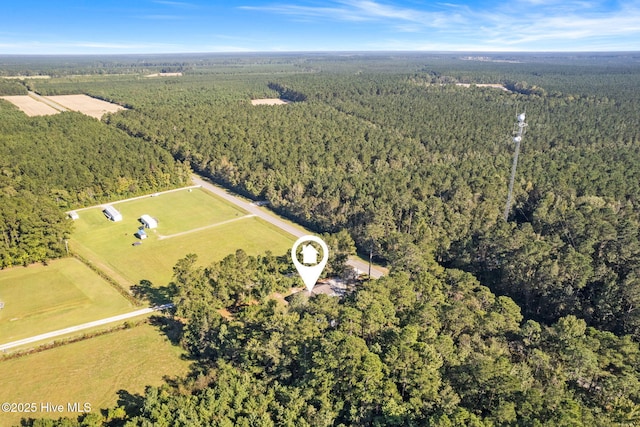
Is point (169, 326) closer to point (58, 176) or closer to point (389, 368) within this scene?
point (389, 368)

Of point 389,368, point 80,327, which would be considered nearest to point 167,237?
point 80,327

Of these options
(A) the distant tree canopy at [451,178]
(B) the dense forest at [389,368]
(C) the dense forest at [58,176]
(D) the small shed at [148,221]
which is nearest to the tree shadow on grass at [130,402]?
(B) the dense forest at [389,368]

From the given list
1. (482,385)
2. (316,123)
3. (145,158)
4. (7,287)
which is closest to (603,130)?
(316,123)

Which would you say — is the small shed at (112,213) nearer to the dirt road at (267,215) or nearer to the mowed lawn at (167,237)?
the mowed lawn at (167,237)

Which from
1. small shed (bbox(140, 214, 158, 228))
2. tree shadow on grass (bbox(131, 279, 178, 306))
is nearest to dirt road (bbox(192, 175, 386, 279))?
small shed (bbox(140, 214, 158, 228))

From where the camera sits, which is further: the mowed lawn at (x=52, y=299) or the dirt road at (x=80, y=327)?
the mowed lawn at (x=52, y=299)

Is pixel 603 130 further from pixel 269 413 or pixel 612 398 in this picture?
pixel 269 413
